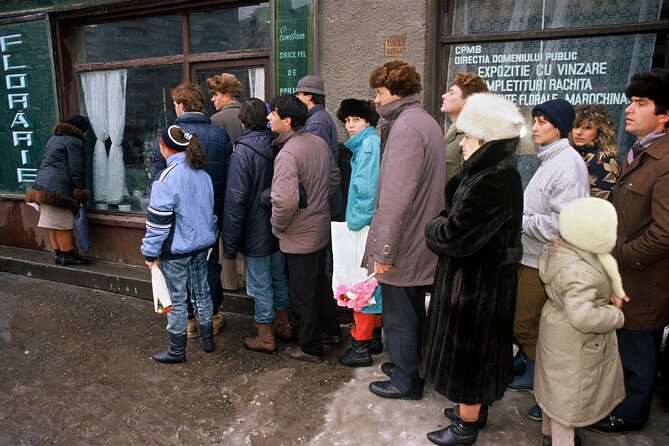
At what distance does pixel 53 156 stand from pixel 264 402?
4.23 metres

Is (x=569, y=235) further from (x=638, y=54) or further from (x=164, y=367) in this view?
(x=164, y=367)

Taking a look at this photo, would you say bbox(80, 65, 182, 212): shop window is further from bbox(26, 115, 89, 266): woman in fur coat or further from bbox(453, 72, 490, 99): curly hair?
bbox(453, 72, 490, 99): curly hair

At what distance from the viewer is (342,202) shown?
4547 mm

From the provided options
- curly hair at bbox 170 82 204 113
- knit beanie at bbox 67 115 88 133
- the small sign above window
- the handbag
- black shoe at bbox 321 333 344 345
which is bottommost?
black shoe at bbox 321 333 344 345

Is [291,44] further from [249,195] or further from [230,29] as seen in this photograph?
[249,195]

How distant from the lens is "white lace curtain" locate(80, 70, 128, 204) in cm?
664

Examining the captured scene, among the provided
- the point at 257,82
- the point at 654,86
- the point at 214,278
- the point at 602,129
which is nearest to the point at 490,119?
the point at 654,86

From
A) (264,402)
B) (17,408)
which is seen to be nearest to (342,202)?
(264,402)

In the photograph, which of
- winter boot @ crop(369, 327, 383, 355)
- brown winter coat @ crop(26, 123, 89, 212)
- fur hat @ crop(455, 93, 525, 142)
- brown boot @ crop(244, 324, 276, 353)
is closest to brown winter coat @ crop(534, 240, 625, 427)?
fur hat @ crop(455, 93, 525, 142)

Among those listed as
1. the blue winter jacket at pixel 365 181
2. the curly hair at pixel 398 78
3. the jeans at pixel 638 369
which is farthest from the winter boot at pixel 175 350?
the jeans at pixel 638 369

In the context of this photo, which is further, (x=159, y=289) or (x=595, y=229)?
(x=159, y=289)

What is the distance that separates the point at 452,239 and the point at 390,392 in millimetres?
1368

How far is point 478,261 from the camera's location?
2.69 meters

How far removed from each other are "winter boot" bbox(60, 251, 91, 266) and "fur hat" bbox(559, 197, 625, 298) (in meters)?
5.70
